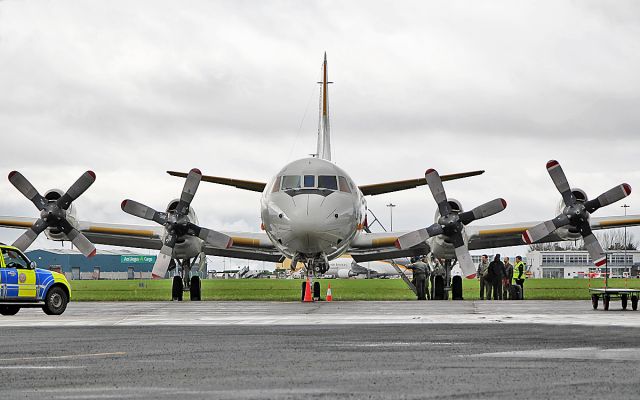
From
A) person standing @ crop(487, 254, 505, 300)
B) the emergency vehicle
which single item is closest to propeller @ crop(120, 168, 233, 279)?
the emergency vehicle

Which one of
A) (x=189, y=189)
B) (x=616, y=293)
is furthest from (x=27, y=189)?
(x=616, y=293)

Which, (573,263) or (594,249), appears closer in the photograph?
(594,249)

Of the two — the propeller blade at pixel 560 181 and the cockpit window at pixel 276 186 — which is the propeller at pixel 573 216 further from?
the cockpit window at pixel 276 186

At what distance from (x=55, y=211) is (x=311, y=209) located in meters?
10.0

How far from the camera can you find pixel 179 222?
32906 millimetres

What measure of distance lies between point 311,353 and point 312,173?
18.3 m

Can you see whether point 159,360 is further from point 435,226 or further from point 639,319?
point 435,226

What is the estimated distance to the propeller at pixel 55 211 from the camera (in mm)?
33125

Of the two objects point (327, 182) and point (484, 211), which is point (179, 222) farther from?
point (484, 211)

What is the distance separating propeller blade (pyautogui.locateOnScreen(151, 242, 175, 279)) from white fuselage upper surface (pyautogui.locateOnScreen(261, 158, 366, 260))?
4.25 m

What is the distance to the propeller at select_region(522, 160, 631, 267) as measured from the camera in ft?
105

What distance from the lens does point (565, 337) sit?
46.1 ft

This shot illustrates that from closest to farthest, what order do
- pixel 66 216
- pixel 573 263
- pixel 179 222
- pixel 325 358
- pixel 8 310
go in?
pixel 325 358 → pixel 8 310 → pixel 179 222 → pixel 66 216 → pixel 573 263

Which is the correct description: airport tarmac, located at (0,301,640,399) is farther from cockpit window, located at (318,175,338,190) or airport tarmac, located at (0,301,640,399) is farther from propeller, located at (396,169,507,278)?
propeller, located at (396,169,507,278)
